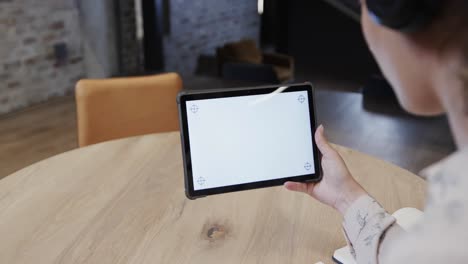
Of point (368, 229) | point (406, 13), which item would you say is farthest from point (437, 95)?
point (368, 229)

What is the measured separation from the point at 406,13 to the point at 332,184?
0.73 meters

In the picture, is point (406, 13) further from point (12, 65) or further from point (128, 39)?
point (128, 39)

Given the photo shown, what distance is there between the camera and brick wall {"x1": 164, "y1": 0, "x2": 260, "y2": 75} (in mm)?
6082

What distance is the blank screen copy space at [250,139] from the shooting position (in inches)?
46.1

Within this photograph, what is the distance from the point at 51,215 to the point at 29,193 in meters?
0.14

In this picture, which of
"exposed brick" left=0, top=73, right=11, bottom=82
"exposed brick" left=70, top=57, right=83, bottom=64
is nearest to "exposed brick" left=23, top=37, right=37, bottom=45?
"exposed brick" left=0, top=73, right=11, bottom=82

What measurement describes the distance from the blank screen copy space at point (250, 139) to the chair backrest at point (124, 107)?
0.88 metres

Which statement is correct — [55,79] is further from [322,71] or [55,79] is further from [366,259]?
[366,259]

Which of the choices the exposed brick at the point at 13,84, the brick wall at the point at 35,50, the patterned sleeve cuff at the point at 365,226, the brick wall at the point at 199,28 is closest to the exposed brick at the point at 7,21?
the brick wall at the point at 35,50

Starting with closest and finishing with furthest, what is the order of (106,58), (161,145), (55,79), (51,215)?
(51,215) → (161,145) → (55,79) → (106,58)

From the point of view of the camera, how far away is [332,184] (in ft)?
3.87

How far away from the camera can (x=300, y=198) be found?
1.35 m

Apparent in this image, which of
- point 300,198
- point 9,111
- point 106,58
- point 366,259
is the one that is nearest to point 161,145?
point 300,198

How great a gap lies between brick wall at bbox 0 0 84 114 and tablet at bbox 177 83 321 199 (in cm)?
350
